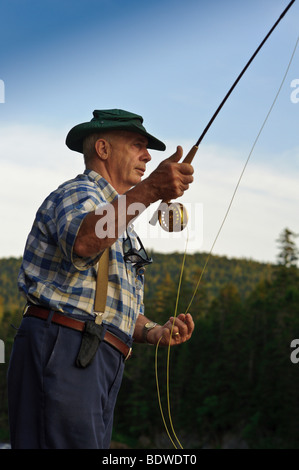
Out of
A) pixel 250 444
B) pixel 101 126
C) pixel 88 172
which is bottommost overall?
pixel 250 444

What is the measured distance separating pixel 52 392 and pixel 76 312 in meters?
0.38

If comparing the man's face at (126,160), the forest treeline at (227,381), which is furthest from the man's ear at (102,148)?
the forest treeline at (227,381)

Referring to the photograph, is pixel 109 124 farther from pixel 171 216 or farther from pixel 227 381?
pixel 227 381

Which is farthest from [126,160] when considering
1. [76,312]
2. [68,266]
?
[76,312]

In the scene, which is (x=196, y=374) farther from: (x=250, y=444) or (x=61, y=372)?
(x=61, y=372)

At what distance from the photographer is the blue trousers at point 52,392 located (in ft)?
10.5

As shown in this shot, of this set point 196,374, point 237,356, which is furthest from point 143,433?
point 237,356

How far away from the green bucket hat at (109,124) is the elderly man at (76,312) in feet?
1.08

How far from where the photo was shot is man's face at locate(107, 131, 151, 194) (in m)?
3.78

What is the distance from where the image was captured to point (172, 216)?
3701 mm

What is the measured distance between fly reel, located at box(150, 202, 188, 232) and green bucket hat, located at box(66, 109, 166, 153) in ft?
1.49
